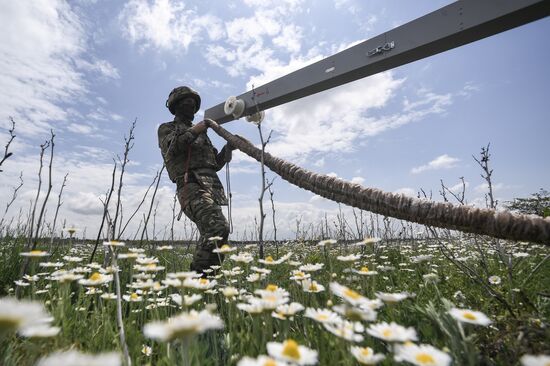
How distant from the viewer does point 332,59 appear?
11.7 feet

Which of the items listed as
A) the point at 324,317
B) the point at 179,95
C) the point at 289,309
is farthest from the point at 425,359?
the point at 179,95

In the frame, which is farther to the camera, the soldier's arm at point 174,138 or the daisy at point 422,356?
the soldier's arm at point 174,138

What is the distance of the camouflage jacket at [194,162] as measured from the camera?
4.16 m

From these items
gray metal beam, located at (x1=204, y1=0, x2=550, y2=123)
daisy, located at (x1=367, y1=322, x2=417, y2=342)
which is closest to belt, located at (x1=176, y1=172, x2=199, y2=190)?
gray metal beam, located at (x1=204, y1=0, x2=550, y2=123)

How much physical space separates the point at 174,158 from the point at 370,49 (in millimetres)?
2980

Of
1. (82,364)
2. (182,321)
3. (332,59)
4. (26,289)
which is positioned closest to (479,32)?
(332,59)

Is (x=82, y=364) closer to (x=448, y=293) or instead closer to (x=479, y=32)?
(x=448, y=293)

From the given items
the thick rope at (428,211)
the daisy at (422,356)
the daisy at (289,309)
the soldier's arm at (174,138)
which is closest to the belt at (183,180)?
the soldier's arm at (174,138)

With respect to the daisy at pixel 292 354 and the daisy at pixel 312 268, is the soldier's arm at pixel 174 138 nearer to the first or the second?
the daisy at pixel 312 268

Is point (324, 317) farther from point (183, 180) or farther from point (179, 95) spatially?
point (179, 95)

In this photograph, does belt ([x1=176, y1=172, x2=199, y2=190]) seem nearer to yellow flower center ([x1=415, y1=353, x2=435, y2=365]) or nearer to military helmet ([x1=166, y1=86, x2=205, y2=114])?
military helmet ([x1=166, y1=86, x2=205, y2=114])

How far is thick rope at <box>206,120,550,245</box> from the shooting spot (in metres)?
1.04

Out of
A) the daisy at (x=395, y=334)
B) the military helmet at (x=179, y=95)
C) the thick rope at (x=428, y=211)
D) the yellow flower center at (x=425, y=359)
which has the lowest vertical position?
the yellow flower center at (x=425, y=359)

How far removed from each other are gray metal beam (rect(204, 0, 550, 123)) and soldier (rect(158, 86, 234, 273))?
1.28m
